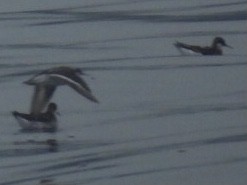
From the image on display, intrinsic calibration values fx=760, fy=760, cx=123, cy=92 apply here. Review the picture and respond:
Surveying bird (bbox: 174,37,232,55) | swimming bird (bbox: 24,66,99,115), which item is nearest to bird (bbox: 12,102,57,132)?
swimming bird (bbox: 24,66,99,115)

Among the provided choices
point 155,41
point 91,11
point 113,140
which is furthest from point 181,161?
point 91,11

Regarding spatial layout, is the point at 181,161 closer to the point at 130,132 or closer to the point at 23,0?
the point at 130,132

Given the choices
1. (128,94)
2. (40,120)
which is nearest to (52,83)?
(40,120)

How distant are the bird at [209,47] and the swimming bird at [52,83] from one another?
1.01 feet

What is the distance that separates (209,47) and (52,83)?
0.49 m

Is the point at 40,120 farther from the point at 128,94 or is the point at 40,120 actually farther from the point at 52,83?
the point at 128,94

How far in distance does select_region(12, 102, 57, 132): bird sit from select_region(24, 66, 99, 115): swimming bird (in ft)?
0.06

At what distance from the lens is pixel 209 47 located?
7.55 feet

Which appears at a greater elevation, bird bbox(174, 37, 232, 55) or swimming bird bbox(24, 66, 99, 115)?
bird bbox(174, 37, 232, 55)

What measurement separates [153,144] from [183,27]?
367 millimetres

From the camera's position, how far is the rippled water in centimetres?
228

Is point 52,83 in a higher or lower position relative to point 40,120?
higher

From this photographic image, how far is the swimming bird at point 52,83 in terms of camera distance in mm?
2279

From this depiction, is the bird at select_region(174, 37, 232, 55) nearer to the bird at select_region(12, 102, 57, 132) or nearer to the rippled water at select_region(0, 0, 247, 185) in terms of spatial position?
the rippled water at select_region(0, 0, 247, 185)
